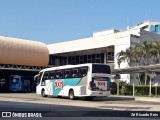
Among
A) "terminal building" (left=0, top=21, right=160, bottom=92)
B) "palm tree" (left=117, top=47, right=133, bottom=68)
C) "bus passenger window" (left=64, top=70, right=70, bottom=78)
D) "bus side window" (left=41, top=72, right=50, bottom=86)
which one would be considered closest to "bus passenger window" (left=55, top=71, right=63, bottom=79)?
"bus passenger window" (left=64, top=70, right=70, bottom=78)

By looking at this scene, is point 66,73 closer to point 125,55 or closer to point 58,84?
point 58,84

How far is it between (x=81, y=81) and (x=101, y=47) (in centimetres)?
2977

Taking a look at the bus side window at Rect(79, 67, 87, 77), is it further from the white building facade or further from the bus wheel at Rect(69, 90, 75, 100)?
the white building facade

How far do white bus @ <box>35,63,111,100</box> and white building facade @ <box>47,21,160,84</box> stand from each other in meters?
21.9

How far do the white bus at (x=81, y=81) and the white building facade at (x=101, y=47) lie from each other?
21.9 metres

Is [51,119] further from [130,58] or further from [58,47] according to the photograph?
[58,47]

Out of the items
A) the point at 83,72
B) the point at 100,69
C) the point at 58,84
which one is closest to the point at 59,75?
the point at 58,84

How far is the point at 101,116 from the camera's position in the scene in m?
10.1

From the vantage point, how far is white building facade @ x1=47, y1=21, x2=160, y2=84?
54812 mm

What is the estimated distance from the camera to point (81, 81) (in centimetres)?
2927

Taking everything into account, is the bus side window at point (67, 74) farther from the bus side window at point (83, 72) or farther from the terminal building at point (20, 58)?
the terminal building at point (20, 58)

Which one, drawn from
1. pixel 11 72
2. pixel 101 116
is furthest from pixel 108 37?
pixel 101 116

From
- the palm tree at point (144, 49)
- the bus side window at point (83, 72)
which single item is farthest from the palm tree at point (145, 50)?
the bus side window at point (83, 72)

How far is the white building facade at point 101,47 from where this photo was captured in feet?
180
